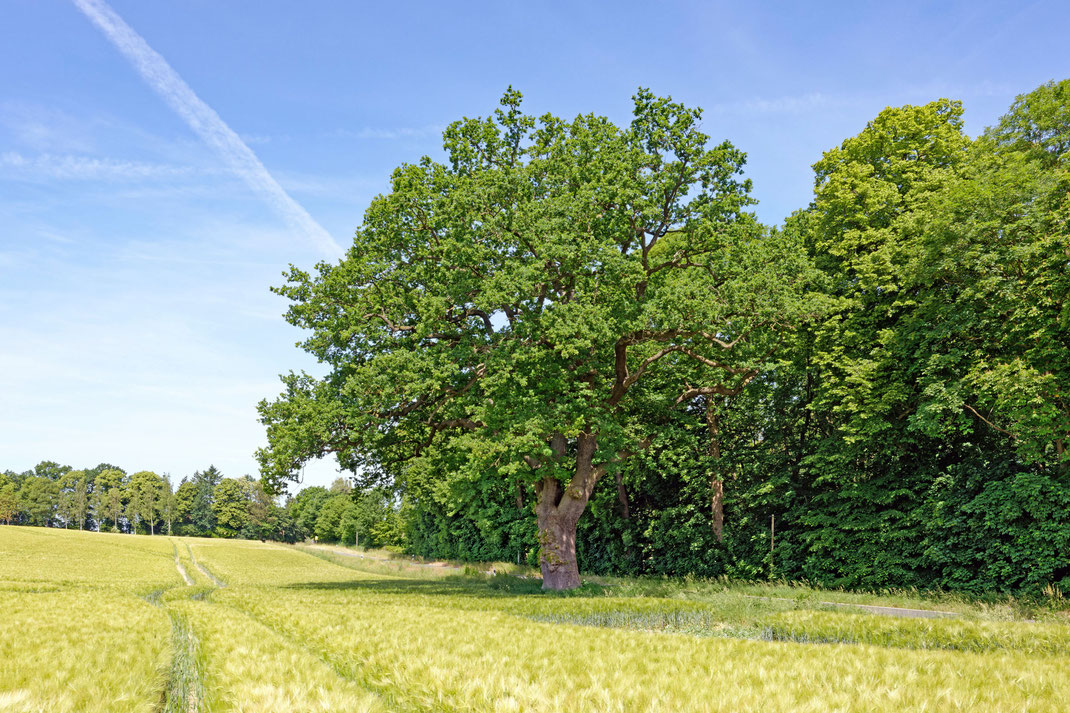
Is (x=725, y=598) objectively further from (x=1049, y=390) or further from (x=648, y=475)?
(x=648, y=475)

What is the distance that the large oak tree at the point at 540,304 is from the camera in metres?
22.9

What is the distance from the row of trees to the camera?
22812 millimetres

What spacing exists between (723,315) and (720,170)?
19.5 ft

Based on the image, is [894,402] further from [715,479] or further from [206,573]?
[206,573]

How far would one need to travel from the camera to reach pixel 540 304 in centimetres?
2631

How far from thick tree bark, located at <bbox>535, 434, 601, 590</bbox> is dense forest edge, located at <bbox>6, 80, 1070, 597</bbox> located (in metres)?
0.72

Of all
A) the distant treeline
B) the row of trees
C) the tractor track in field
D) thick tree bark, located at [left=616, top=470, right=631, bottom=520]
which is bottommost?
the distant treeline

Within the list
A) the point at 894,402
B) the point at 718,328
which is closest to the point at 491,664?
the point at 718,328

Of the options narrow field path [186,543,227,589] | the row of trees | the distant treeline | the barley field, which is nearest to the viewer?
the barley field

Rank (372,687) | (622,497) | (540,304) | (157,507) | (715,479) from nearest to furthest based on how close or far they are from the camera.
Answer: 1. (372,687)
2. (540,304)
3. (715,479)
4. (622,497)
5. (157,507)

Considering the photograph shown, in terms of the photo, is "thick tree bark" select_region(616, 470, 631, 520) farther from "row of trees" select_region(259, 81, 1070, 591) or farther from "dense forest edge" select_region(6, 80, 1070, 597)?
"row of trees" select_region(259, 81, 1070, 591)

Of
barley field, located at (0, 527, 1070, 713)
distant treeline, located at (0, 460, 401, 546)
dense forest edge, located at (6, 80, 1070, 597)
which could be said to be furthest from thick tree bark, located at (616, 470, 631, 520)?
distant treeline, located at (0, 460, 401, 546)

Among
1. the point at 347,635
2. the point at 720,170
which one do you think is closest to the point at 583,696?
the point at 347,635

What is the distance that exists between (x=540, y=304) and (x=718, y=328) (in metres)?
7.34
